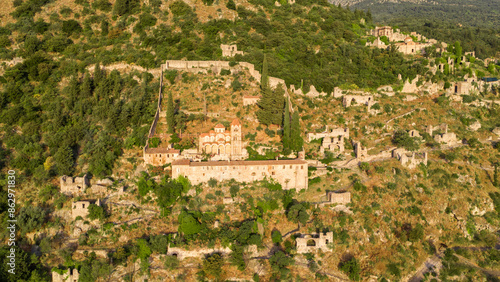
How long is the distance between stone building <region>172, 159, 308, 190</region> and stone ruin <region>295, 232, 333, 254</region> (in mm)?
5821

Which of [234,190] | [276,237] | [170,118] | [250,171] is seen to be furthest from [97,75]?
[276,237]

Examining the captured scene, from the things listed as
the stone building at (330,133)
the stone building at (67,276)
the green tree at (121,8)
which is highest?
the green tree at (121,8)

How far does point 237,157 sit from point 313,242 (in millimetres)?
11404

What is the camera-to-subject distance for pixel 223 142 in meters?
41.2

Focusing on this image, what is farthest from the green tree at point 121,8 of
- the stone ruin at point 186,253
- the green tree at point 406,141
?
the stone ruin at point 186,253

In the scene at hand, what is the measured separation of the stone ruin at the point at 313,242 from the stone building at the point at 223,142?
427 inches

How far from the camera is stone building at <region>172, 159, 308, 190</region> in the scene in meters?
37.7

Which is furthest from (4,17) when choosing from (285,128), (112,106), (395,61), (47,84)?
(395,61)

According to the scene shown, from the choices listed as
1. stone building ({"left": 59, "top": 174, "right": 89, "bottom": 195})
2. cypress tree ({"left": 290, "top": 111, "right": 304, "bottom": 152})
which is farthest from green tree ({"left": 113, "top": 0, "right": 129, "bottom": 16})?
cypress tree ({"left": 290, "top": 111, "right": 304, "bottom": 152})

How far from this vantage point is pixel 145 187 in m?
37.3

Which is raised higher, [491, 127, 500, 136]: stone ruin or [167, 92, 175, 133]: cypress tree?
[167, 92, 175, 133]: cypress tree

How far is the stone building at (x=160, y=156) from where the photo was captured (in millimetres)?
39812

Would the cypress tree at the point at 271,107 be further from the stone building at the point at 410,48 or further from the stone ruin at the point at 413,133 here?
the stone building at the point at 410,48

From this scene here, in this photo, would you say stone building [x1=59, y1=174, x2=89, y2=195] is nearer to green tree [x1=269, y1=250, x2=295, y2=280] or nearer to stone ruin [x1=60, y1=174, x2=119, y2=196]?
stone ruin [x1=60, y1=174, x2=119, y2=196]
